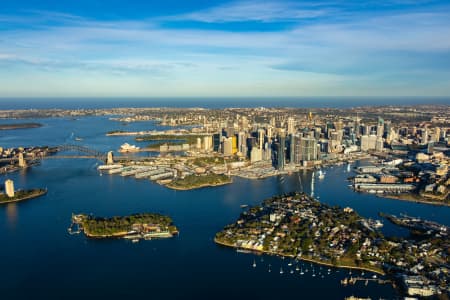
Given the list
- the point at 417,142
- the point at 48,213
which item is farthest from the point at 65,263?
the point at 417,142

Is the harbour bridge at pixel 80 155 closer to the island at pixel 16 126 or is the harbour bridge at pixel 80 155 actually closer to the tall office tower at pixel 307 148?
the tall office tower at pixel 307 148

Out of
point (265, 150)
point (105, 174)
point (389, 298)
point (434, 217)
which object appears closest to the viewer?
point (389, 298)

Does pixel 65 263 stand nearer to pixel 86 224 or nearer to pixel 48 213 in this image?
pixel 86 224

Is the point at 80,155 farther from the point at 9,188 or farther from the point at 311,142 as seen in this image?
the point at 311,142

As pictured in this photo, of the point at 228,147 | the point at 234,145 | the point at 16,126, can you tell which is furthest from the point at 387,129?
the point at 16,126

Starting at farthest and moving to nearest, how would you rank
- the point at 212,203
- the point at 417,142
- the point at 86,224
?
the point at 417,142, the point at 212,203, the point at 86,224

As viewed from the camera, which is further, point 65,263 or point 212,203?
point 212,203
